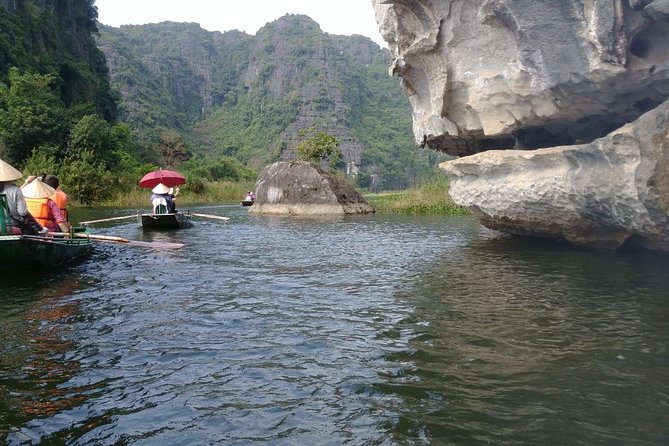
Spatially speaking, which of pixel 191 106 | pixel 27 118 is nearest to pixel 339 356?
pixel 27 118

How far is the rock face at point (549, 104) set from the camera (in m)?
8.88

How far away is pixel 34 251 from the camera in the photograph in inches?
363

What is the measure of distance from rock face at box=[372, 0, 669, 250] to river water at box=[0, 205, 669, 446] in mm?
1497

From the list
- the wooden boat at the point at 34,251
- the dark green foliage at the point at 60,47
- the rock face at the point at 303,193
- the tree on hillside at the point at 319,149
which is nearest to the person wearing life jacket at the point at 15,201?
the wooden boat at the point at 34,251

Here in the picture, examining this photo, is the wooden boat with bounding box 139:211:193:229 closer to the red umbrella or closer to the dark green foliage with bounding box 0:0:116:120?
the red umbrella

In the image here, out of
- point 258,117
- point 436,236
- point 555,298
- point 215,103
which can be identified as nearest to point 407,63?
point 436,236

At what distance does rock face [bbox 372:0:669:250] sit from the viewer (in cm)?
888

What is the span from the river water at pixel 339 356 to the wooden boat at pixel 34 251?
28 centimetres

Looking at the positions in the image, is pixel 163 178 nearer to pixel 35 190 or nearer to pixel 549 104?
pixel 35 190

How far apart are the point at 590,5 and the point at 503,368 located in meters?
6.81

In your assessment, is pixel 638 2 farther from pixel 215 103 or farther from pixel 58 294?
pixel 215 103

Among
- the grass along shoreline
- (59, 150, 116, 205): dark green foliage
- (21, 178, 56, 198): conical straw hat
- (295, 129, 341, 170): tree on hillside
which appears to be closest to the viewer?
(21, 178, 56, 198): conical straw hat

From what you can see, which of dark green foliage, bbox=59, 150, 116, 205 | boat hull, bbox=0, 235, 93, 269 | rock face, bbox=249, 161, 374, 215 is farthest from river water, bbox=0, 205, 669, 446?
dark green foliage, bbox=59, 150, 116, 205

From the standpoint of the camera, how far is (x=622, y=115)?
10664 millimetres
